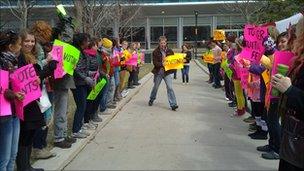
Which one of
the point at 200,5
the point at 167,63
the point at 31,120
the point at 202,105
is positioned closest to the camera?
the point at 31,120

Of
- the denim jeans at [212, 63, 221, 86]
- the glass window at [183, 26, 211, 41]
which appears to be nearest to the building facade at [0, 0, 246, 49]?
the glass window at [183, 26, 211, 41]

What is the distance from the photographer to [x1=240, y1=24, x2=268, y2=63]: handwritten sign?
8476 millimetres

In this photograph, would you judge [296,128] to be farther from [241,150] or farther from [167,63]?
[167,63]

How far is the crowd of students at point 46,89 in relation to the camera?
5582mm

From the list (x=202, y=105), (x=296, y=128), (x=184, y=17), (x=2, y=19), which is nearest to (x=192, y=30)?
(x=184, y=17)

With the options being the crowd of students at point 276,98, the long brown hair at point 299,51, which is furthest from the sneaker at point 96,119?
the long brown hair at point 299,51

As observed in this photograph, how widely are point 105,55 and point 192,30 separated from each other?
50626mm

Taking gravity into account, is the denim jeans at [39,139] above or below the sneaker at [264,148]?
above

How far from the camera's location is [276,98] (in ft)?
22.9

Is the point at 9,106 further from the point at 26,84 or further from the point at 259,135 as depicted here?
the point at 259,135

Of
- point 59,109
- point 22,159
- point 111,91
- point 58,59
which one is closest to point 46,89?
point 59,109

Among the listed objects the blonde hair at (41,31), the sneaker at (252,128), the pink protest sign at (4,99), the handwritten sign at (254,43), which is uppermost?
the blonde hair at (41,31)

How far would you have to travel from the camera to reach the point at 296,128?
3.87 meters

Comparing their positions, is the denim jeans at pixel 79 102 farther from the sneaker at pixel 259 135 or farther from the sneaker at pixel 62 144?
the sneaker at pixel 259 135
